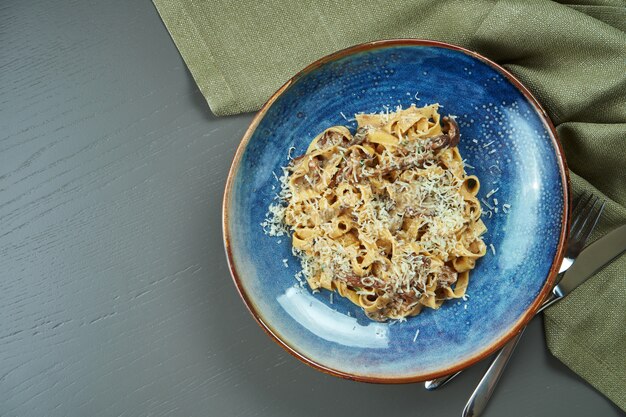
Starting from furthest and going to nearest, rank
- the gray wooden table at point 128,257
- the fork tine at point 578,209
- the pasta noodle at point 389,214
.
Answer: the gray wooden table at point 128,257 < the fork tine at point 578,209 < the pasta noodle at point 389,214

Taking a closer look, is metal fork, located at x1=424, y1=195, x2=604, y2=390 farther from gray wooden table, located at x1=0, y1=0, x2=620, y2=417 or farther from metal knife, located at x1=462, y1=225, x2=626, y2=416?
gray wooden table, located at x1=0, y1=0, x2=620, y2=417

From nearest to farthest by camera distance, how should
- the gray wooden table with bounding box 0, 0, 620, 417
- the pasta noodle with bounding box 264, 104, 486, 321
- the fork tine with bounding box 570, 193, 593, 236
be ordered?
the pasta noodle with bounding box 264, 104, 486, 321, the fork tine with bounding box 570, 193, 593, 236, the gray wooden table with bounding box 0, 0, 620, 417

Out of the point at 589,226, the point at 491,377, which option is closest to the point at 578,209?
the point at 589,226

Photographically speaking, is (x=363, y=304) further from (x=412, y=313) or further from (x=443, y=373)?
(x=443, y=373)

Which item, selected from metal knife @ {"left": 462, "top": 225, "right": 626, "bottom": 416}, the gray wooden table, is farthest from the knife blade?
the gray wooden table

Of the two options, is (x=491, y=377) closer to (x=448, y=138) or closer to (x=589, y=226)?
(x=589, y=226)

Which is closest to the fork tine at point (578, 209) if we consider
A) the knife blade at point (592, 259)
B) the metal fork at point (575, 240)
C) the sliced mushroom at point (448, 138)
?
the metal fork at point (575, 240)

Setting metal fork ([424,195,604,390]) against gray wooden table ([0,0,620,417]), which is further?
gray wooden table ([0,0,620,417])

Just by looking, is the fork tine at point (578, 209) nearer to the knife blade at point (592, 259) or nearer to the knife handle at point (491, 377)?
the knife blade at point (592, 259)
